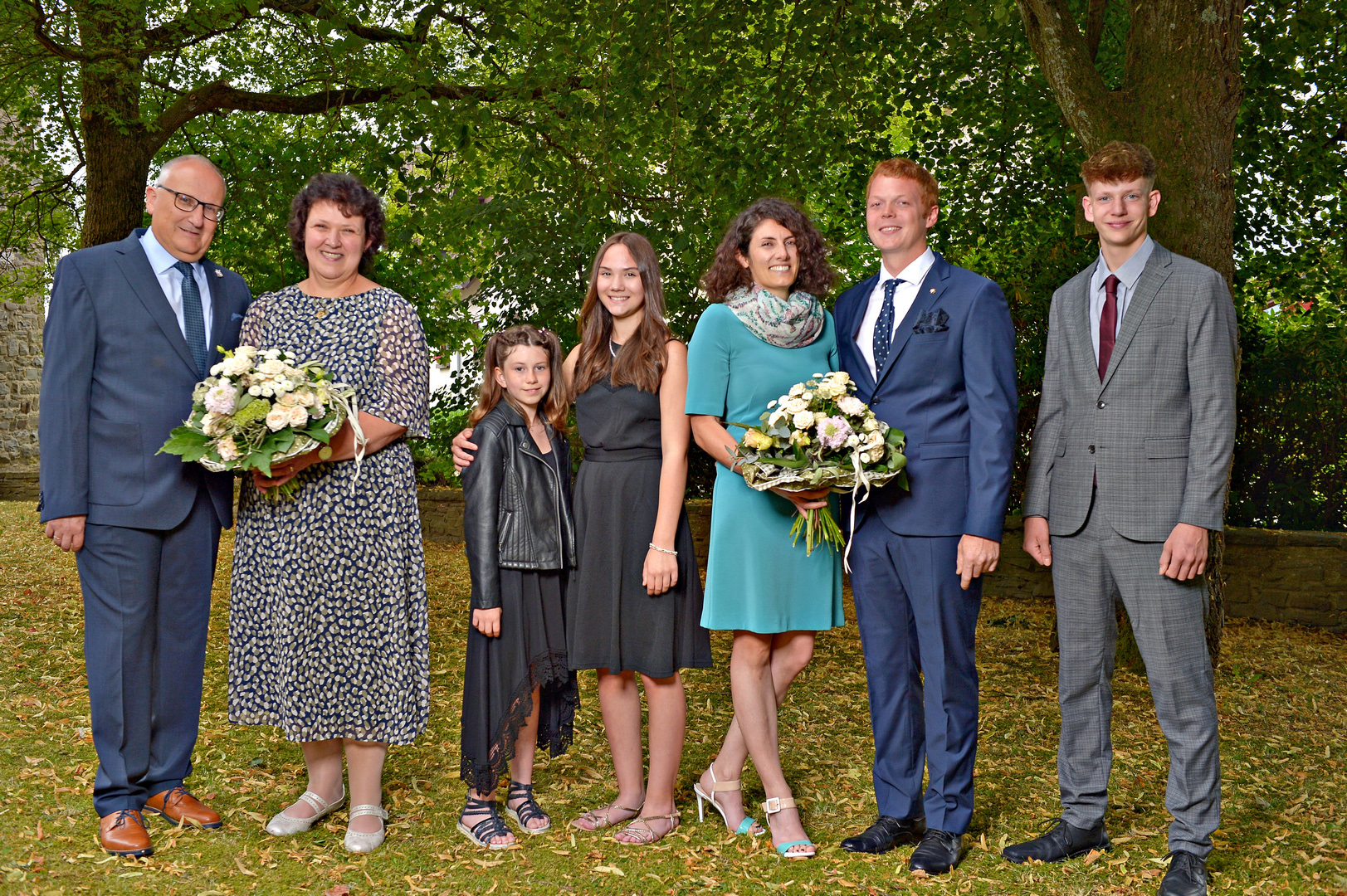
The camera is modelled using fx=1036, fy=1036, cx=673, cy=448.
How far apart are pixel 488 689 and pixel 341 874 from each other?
806 mm

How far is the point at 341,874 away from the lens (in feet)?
12.0

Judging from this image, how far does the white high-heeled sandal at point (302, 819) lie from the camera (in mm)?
3973

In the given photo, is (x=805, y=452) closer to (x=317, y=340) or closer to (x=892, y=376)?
(x=892, y=376)

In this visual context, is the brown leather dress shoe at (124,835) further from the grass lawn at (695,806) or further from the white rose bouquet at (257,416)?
the white rose bouquet at (257,416)

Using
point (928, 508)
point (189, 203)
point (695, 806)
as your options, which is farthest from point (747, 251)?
point (695, 806)

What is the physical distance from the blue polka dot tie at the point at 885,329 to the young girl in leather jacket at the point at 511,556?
120 centimetres

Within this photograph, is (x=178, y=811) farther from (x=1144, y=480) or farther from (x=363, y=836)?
(x=1144, y=480)

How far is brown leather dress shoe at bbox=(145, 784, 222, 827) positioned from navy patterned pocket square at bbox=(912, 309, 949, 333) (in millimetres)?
3283

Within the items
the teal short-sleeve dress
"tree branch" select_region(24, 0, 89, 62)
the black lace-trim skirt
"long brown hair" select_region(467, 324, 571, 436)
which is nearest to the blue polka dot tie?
the teal short-sleeve dress

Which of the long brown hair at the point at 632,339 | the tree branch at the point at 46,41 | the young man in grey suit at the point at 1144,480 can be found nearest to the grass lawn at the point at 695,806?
the young man in grey suit at the point at 1144,480

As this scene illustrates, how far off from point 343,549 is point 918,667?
2170 mm

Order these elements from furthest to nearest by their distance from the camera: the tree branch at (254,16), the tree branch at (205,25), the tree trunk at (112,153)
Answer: the tree trunk at (112,153) → the tree branch at (205,25) → the tree branch at (254,16)

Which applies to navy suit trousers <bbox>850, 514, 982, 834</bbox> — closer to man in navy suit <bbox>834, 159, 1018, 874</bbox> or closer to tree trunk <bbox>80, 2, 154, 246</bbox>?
man in navy suit <bbox>834, 159, 1018, 874</bbox>

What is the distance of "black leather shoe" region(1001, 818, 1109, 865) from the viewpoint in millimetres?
3748
